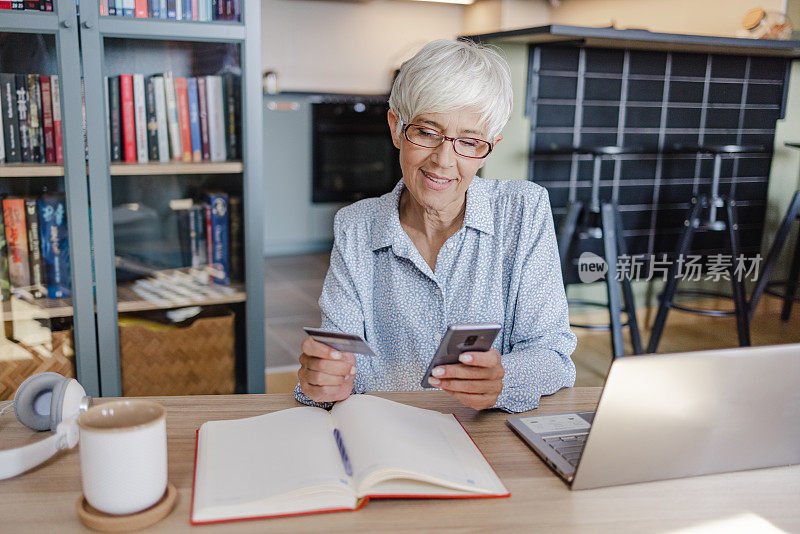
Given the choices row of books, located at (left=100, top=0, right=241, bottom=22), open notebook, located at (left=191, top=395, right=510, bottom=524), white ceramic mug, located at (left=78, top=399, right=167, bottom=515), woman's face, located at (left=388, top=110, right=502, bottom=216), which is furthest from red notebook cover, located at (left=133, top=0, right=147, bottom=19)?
white ceramic mug, located at (left=78, top=399, right=167, bottom=515)

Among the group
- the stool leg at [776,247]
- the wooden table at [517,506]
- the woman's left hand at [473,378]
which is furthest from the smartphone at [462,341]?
the stool leg at [776,247]

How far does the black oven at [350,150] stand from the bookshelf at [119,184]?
2816 millimetres

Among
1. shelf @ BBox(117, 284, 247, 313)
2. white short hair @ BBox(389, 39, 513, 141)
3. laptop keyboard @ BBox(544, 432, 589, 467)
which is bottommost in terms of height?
shelf @ BBox(117, 284, 247, 313)

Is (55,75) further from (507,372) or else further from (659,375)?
(659,375)

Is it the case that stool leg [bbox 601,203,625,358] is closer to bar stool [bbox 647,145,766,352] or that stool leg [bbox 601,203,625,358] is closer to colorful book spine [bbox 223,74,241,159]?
bar stool [bbox 647,145,766,352]

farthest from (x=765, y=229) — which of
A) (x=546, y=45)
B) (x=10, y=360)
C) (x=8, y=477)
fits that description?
(x=8, y=477)

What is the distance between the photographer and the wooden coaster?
2.43 ft

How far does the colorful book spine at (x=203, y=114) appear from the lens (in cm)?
221

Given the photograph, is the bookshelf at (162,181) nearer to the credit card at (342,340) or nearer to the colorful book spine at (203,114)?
the colorful book spine at (203,114)

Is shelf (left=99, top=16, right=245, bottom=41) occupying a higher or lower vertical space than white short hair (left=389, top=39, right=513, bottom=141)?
higher

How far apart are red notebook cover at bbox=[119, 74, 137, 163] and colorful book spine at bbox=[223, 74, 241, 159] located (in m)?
0.29

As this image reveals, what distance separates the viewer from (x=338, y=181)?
16.9ft

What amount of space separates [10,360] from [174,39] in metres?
1.13

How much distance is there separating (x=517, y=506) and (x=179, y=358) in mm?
1733
